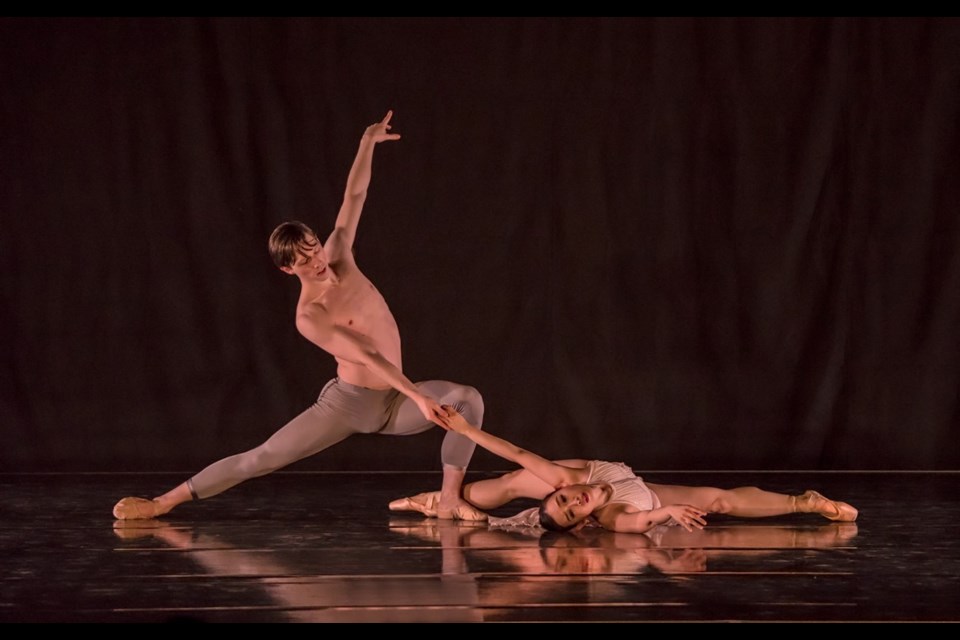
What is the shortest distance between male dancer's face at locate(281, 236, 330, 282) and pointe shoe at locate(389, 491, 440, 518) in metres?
1.01

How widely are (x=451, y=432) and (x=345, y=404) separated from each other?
0.43 m

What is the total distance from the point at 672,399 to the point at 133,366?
108 inches

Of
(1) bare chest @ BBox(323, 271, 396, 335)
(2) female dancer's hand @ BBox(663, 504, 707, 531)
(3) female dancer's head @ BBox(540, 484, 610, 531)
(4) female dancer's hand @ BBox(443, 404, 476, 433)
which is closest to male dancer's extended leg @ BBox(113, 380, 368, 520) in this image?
(1) bare chest @ BBox(323, 271, 396, 335)

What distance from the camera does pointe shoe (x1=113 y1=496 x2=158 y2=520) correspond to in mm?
5160

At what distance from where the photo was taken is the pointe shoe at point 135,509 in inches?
203

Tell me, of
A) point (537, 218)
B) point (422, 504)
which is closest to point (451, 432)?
point (422, 504)

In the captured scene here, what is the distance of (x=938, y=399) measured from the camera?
6.85 metres

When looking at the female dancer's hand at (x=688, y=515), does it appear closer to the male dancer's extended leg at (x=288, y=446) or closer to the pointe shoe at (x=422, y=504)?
the pointe shoe at (x=422, y=504)

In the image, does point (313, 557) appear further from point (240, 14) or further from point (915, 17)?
point (915, 17)

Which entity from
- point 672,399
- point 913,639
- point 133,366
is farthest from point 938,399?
point 133,366

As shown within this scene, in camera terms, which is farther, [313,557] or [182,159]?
[182,159]

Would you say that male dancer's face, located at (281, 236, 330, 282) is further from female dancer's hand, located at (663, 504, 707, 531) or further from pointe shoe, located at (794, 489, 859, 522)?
pointe shoe, located at (794, 489, 859, 522)

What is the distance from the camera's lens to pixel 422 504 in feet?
17.7

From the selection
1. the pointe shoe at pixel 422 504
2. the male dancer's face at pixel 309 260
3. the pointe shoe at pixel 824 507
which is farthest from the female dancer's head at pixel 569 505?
the male dancer's face at pixel 309 260
